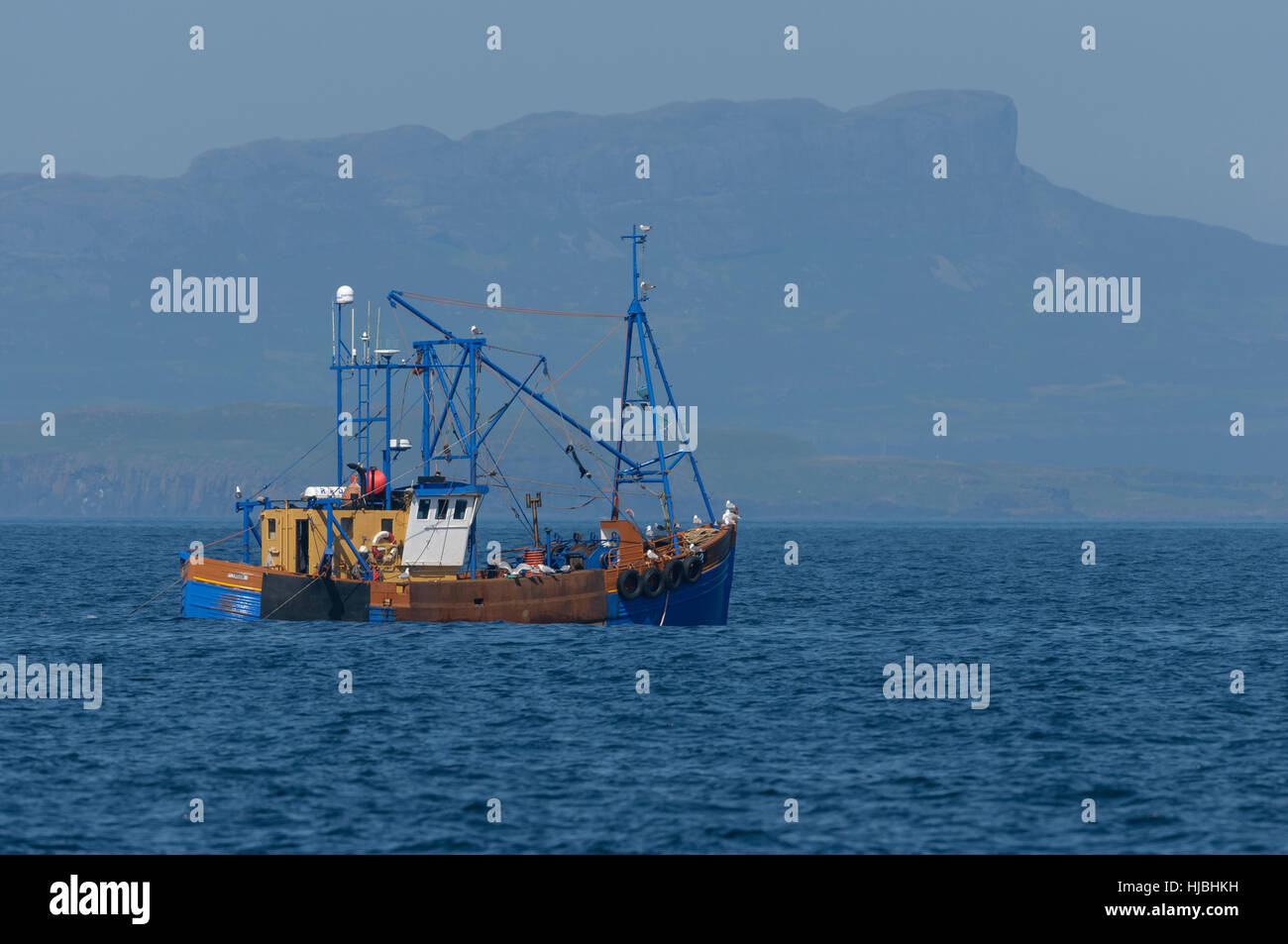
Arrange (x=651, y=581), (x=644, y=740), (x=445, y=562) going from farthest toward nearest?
(x=445, y=562) → (x=651, y=581) → (x=644, y=740)

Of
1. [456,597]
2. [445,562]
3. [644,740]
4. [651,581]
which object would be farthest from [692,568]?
[644,740]

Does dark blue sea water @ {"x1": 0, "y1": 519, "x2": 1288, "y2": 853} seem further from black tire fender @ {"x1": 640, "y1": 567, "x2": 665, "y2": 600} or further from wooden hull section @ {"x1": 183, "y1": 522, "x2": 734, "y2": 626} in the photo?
black tire fender @ {"x1": 640, "y1": 567, "x2": 665, "y2": 600}

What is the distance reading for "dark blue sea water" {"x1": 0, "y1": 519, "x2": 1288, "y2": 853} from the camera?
3012 centimetres

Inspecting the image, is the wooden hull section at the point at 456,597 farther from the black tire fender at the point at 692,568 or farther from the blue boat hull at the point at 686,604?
the black tire fender at the point at 692,568

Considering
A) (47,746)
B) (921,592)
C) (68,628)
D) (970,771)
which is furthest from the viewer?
(921,592)

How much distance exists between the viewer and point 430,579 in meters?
57.1

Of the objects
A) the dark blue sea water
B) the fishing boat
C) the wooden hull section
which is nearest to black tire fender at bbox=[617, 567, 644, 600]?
the fishing boat

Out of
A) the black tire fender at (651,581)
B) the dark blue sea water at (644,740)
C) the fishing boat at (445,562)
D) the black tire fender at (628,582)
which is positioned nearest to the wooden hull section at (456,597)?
the fishing boat at (445,562)

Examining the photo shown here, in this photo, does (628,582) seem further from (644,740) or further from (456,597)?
(644,740)

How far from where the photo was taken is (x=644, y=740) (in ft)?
127

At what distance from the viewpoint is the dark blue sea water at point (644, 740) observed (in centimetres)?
3012

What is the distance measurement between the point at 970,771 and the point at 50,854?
17157 millimetres

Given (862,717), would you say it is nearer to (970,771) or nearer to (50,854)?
(970,771)
